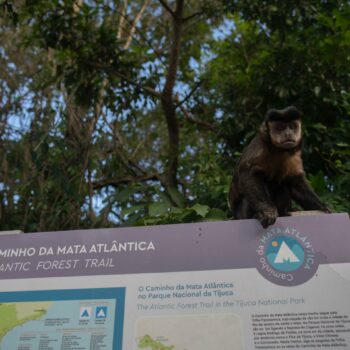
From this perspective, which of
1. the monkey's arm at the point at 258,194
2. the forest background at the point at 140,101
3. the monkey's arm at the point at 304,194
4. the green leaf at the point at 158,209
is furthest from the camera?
the forest background at the point at 140,101

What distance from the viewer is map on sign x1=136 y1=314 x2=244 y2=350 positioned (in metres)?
1.92

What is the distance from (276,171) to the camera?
3.23 meters

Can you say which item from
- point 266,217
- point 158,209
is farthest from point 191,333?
point 158,209

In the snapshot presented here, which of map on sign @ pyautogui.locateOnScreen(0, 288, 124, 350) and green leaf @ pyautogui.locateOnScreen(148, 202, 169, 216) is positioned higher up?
green leaf @ pyautogui.locateOnScreen(148, 202, 169, 216)

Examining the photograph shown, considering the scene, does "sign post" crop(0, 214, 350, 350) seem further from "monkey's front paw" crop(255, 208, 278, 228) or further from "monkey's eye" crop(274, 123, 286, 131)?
"monkey's eye" crop(274, 123, 286, 131)

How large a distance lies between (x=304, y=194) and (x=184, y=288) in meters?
1.53

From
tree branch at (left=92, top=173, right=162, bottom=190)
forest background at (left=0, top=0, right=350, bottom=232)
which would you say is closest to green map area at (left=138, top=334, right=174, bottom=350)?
forest background at (left=0, top=0, right=350, bottom=232)

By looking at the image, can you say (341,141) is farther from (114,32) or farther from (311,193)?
(114,32)

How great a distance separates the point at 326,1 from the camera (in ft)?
19.1

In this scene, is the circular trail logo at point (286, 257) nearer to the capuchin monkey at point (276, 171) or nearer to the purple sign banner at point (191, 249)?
the purple sign banner at point (191, 249)

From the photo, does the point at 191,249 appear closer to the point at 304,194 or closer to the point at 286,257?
the point at 286,257

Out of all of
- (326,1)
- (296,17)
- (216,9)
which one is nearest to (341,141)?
(296,17)

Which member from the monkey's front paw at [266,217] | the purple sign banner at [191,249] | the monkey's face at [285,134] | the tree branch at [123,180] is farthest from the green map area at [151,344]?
the tree branch at [123,180]

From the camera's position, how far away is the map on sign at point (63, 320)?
200 cm
